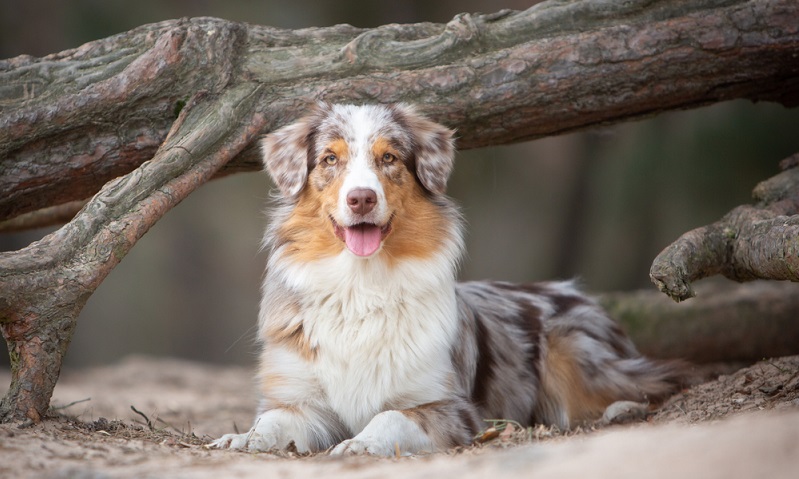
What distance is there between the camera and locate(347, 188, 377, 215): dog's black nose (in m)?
4.45

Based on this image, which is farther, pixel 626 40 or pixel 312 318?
pixel 626 40

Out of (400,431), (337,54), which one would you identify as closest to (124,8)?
(337,54)

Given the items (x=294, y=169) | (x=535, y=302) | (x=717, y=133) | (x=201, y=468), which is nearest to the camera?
(x=201, y=468)

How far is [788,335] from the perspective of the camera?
23.8 feet

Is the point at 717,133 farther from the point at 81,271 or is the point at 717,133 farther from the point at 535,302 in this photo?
the point at 81,271

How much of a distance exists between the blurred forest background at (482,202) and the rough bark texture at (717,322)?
319 cm

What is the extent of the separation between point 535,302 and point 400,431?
2.20 metres

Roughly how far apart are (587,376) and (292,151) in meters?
2.53

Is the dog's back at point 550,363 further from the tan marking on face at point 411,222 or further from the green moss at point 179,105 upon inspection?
the green moss at point 179,105

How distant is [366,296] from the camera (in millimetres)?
4773

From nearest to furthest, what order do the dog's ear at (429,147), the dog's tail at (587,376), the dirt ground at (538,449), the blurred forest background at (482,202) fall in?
the dirt ground at (538,449) < the dog's ear at (429,147) < the dog's tail at (587,376) < the blurred forest background at (482,202)

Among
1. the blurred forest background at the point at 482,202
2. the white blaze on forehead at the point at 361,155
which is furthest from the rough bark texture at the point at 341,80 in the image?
the blurred forest background at the point at 482,202

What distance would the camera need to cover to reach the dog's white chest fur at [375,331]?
4664mm

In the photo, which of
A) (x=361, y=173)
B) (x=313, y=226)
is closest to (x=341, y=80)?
(x=361, y=173)
